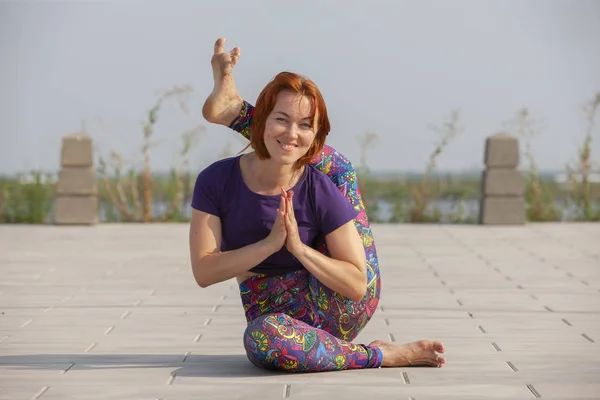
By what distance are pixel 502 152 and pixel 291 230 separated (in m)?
8.53

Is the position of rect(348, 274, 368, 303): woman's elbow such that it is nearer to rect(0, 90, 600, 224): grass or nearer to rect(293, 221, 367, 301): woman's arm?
rect(293, 221, 367, 301): woman's arm

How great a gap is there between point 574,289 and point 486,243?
309 cm

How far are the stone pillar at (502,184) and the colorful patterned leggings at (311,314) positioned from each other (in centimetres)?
779

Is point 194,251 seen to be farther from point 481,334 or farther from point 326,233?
point 481,334

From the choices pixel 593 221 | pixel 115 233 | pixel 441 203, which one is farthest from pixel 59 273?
pixel 593 221

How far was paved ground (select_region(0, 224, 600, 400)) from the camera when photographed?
13.6ft

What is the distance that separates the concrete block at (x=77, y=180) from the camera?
11.9 m

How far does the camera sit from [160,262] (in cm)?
883

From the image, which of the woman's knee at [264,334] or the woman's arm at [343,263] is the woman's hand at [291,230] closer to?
the woman's arm at [343,263]

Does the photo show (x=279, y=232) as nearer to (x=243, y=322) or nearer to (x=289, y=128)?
(x=289, y=128)

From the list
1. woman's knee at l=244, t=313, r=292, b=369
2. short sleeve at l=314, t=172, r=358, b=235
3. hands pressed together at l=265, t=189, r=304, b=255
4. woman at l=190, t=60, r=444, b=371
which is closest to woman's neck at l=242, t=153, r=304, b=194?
woman at l=190, t=60, r=444, b=371

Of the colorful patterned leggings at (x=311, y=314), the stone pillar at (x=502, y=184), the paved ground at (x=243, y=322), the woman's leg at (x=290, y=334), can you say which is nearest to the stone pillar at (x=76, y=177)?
the paved ground at (x=243, y=322)

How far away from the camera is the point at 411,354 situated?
451 centimetres

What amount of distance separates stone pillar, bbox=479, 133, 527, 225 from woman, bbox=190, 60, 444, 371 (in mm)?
7929
